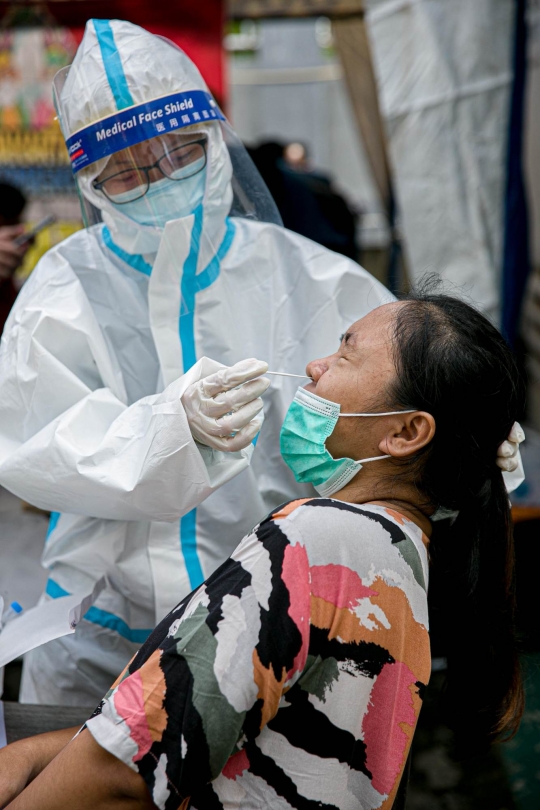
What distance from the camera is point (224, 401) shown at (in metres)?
1.30

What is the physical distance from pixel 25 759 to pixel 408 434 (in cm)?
93

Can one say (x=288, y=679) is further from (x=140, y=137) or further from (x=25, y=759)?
(x=140, y=137)

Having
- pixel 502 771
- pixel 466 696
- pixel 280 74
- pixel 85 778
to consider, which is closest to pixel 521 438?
pixel 466 696

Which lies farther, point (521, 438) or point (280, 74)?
point (280, 74)

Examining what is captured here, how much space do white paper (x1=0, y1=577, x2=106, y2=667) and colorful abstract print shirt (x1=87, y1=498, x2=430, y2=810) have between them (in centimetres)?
35

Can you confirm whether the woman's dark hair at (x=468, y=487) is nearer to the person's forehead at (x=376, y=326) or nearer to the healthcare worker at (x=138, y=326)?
the person's forehead at (x=376, y=326)

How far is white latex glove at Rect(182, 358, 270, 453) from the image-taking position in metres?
1.29

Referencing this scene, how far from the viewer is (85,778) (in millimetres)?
1045

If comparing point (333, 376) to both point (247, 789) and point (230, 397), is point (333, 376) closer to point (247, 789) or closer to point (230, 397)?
point (230, 397)

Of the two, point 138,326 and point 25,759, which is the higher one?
point 138,326

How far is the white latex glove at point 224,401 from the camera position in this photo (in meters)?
1.29

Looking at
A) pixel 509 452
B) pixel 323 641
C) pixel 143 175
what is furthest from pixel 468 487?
pixel 143 175

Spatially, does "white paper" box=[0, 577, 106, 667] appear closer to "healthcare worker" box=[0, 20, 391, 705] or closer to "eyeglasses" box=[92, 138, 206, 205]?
"healthcare worker" box=[0, 20, 391, 705]

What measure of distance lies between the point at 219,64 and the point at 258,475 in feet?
12.2
